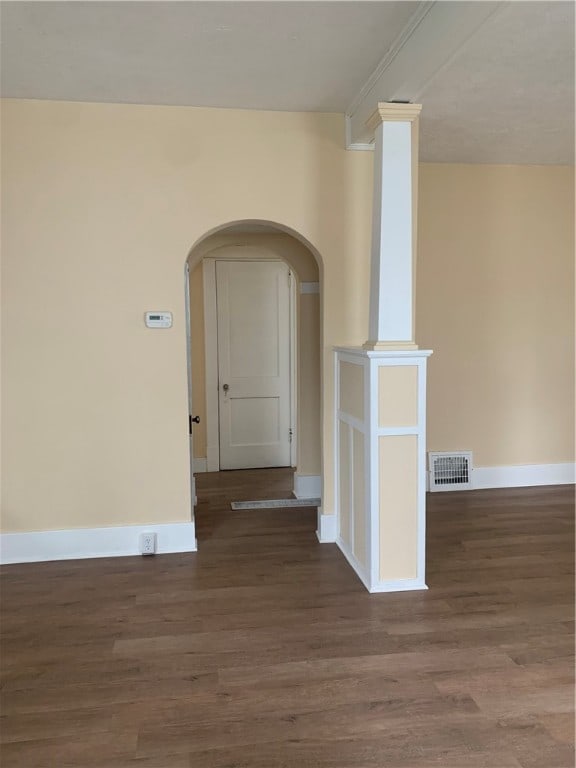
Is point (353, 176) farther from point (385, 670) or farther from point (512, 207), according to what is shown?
point (385, 670)

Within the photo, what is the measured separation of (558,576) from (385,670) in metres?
1.43

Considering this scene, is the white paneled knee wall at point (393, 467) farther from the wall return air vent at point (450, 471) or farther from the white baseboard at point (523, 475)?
the white baseboard at point (523, 475)

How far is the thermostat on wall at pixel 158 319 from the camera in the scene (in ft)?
12.1

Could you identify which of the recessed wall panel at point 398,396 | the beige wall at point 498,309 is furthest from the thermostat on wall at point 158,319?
the beige wall at point 498,309

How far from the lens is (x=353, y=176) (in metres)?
3.81

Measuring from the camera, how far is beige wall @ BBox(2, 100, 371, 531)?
355 cm

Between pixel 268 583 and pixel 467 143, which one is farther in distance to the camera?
pixel 467 143

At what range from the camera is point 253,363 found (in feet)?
20.2

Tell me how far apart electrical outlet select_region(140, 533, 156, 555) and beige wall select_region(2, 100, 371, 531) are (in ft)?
0.37

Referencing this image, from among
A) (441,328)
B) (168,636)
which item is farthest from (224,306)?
(168,636)

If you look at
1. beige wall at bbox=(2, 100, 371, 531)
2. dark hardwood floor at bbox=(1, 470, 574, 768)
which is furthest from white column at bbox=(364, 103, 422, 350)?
dark hardwood floor at bbox=(1, 470, 574, 768)

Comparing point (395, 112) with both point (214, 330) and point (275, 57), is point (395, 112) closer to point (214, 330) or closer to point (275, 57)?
point (275, 57)

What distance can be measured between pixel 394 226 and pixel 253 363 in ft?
10.7

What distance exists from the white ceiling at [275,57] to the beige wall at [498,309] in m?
1.00
